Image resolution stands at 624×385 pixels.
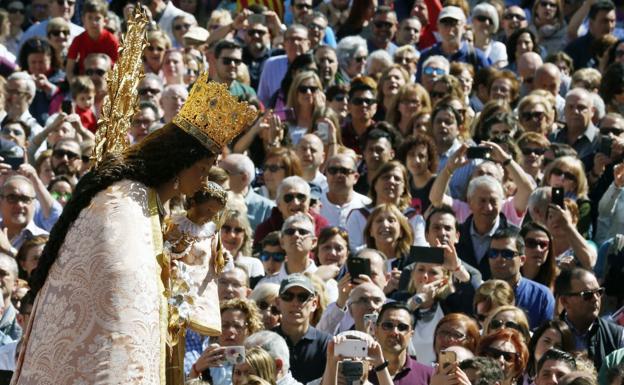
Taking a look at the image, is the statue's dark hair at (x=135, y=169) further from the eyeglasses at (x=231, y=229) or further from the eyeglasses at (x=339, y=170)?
the eyeglasses at (x=339, y=170)

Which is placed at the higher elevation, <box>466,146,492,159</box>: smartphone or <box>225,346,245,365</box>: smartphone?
<box>466,146,492,159</box>: smartphone

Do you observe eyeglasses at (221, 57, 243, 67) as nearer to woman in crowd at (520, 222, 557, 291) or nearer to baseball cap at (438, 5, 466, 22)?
baseball cap at (438, 5, 466, 22)

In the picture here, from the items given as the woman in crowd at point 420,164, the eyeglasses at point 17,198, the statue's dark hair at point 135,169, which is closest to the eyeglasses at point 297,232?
the woman in crowd at point 420,164

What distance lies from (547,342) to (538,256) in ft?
6.26

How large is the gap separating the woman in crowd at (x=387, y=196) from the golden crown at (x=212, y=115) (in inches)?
281

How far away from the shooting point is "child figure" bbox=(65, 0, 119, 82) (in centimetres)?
1778

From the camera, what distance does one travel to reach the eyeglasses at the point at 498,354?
33.4 feet

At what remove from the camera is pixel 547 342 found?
10391mm

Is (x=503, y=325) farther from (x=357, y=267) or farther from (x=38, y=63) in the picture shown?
(x=38, y=63)

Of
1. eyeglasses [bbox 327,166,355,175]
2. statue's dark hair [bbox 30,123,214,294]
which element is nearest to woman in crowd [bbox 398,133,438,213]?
eyeglasses [bbox 327,166,355,175]

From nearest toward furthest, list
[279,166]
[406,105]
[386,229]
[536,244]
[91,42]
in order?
[536,244]
[386,229]
[279,166]
[406,105]
[91,42]

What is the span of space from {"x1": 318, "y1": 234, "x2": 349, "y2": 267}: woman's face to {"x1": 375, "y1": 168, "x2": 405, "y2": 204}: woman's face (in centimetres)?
101

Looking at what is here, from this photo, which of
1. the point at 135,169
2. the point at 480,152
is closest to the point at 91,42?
the point at 480,152

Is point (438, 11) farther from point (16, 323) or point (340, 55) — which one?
point (16, 323)
